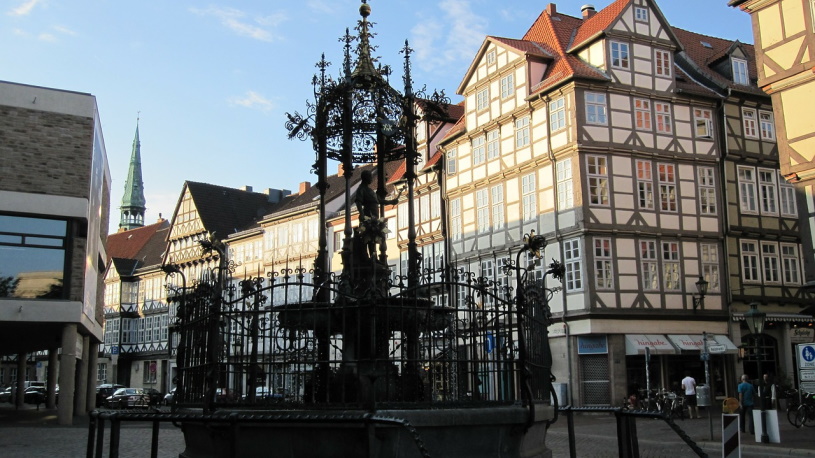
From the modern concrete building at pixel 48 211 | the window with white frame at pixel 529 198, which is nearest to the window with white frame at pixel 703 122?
the window with white frame at pixel 529 198

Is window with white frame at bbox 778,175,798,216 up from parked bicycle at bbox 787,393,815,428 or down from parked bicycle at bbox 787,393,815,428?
up

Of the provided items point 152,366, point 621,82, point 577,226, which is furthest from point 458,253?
point 152,366

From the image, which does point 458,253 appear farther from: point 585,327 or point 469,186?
point 585,327

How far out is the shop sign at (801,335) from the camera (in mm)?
34344

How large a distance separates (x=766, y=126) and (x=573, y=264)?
1109cm

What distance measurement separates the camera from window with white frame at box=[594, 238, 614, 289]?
31656 mm

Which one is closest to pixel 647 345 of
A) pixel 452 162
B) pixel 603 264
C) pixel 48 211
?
pixel 603 264

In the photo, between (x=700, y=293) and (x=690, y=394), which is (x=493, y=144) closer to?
(x=700, y=293)

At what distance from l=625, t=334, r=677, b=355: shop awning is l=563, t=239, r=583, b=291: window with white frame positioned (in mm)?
2687

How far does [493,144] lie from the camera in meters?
37.1

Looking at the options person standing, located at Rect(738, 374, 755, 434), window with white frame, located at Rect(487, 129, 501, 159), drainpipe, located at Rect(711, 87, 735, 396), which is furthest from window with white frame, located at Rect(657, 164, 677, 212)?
person standing, located at Rect(738, 374, 755, 434)

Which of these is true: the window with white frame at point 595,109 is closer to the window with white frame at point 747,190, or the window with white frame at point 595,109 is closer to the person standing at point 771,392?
the window with white frame at point 747,190

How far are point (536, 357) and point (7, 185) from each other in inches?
855

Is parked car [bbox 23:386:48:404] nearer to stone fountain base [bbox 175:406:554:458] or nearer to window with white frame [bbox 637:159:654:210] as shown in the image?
window with white frame [bbox 637:159:654:210]
